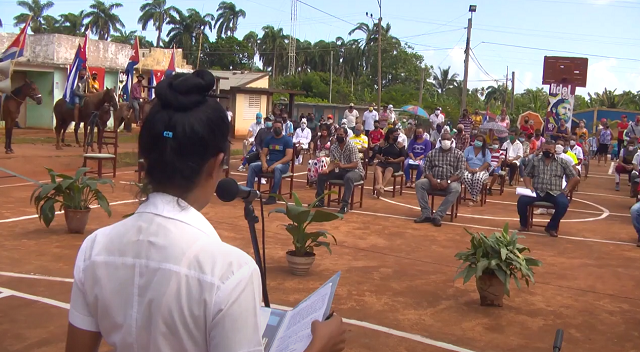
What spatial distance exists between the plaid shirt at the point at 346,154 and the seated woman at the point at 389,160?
73.8 inches

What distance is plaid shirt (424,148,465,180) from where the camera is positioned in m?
10.9

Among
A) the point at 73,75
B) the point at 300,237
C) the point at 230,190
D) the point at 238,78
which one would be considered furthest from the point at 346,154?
the point at 238,78

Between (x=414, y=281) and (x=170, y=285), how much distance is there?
19.1 feet

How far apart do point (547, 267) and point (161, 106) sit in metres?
7.32

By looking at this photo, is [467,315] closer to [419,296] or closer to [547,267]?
[419,296]

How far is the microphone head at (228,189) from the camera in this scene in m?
2.64

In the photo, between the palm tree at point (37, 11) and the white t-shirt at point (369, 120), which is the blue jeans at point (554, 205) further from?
the palm tree at point (37, 11)

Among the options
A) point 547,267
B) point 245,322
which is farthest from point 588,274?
point 245,322

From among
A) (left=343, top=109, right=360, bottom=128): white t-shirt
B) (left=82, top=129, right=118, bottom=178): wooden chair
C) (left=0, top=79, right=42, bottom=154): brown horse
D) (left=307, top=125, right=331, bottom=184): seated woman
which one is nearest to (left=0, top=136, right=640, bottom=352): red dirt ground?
(left=82, top=129, right=118, bottom=178): wooden chair

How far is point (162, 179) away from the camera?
1.62 m

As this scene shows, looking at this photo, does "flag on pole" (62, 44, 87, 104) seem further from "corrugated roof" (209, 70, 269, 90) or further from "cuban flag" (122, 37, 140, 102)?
"corrugated roof" (209, 70, 269, 90)

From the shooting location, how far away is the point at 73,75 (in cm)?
1898

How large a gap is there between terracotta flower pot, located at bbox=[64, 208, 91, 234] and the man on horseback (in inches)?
438

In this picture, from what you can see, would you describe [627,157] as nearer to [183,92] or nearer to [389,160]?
[389,160]
